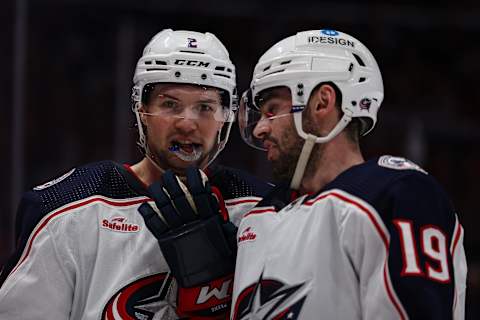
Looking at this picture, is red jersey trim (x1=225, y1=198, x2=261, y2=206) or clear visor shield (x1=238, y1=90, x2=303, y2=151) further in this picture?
red jersey trim (x1=225, y1=198, x2=261, y2=206)

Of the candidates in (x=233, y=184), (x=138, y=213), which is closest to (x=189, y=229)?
(x=138, y=213)

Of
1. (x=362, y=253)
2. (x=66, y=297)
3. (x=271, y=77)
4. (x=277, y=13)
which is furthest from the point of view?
(x=277, y=13)

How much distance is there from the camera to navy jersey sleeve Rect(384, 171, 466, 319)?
1.58m

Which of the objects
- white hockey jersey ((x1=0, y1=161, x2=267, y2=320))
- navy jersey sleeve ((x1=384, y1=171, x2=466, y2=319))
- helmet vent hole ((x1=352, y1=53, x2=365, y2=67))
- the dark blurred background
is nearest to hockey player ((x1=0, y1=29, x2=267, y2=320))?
white hockey jersey ((x1=0, y1=161, x2=267, y2=320))

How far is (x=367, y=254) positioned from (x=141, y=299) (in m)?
0.63

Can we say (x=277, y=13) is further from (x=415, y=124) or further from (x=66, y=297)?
(x=66, y=297)

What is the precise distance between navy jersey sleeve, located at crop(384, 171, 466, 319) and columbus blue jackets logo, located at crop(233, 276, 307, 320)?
205 mm

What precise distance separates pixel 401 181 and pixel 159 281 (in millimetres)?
672

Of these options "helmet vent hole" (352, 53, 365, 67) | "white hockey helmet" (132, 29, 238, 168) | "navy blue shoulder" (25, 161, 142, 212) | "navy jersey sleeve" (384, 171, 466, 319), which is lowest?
"navy blue shoulder" (25, 161, 142, 212)

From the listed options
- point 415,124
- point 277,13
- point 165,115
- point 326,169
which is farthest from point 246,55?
point 326,169

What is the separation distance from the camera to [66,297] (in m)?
2.01

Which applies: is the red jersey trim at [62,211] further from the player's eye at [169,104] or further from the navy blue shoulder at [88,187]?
the player's eye at [169,104]

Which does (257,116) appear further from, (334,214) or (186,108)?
(334,214)

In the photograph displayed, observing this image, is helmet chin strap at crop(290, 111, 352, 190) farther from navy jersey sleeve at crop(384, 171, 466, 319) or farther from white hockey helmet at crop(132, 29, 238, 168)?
white hockey helmet at crop(132, 29, 238, 168)
